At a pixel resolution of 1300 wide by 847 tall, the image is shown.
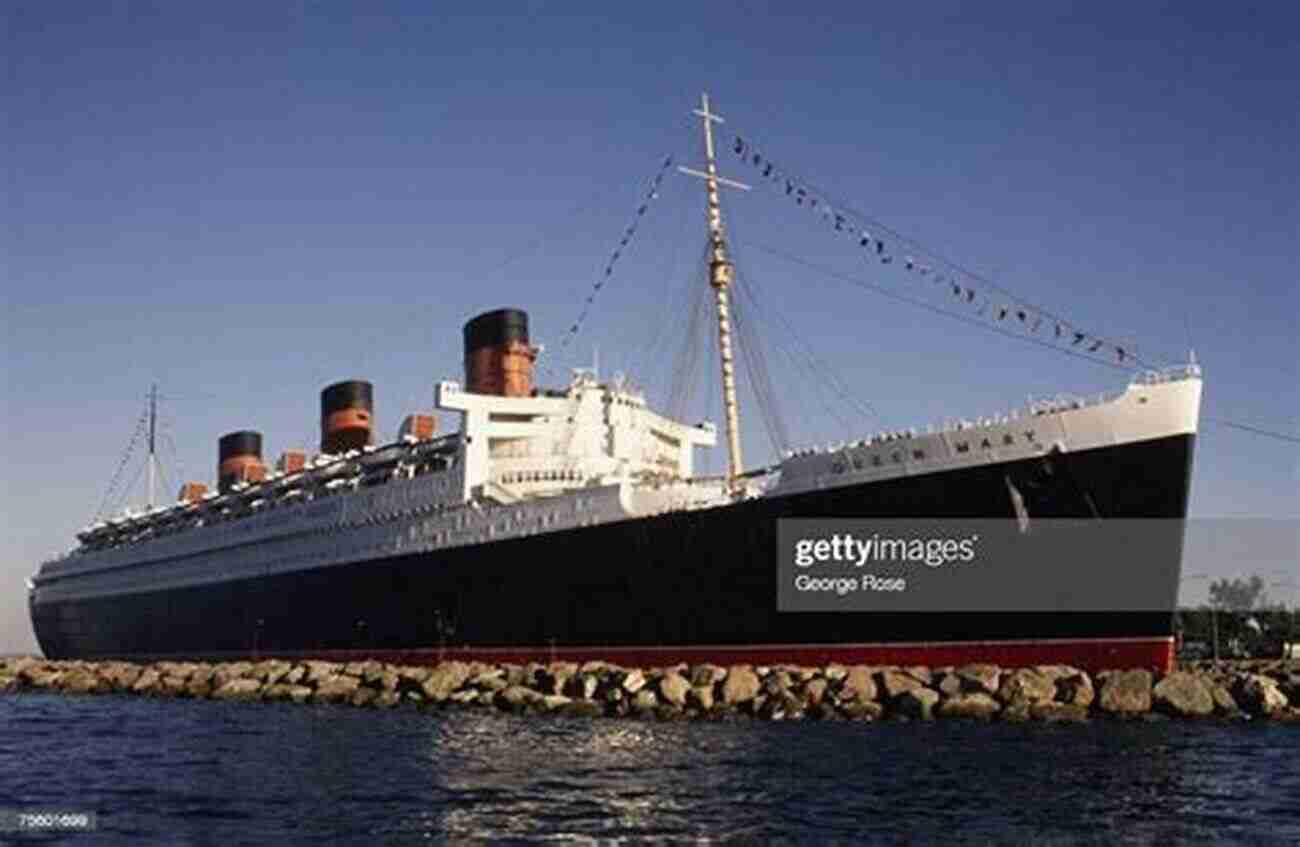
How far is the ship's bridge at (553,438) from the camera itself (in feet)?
177

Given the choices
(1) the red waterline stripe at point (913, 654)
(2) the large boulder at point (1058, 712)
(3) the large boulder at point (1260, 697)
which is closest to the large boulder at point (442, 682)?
(1) the red waterline stripe at point (913, 654)

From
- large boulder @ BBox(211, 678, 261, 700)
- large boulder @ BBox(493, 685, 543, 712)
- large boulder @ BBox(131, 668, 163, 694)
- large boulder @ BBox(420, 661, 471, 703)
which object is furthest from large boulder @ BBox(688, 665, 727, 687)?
large boulder @ BBox(131, 668, 163, 694)

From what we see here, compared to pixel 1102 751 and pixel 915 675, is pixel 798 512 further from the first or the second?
pixel 1102 751

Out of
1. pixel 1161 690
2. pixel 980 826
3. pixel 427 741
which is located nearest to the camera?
pixel 980 826

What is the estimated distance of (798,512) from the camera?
40688 mm

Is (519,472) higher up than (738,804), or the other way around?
(519,472)

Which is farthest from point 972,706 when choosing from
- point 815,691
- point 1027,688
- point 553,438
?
point 553,438

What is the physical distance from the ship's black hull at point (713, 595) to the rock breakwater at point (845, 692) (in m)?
1.14

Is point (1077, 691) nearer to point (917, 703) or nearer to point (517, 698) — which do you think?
point (917, 703)

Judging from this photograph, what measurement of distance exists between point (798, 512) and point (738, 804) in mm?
19916

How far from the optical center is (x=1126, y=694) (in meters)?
33.5

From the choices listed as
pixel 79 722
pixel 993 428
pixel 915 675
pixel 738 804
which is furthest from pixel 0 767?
pixel 993 428

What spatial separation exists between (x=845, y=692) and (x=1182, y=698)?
847 centimetres

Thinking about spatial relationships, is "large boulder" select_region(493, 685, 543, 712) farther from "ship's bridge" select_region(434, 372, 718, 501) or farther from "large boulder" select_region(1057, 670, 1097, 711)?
"large boulder" select_region(1057, 670, 1097, 711)
